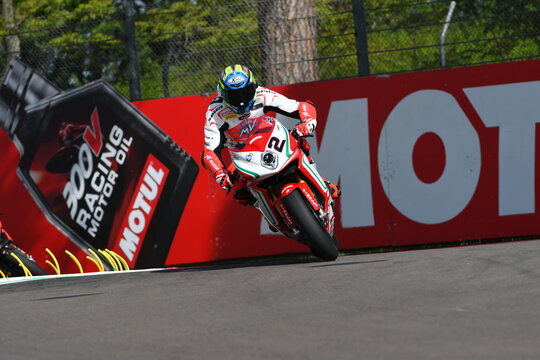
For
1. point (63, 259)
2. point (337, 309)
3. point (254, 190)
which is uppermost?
point (337, 309)

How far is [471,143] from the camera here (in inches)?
356

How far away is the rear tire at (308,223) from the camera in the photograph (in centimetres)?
686

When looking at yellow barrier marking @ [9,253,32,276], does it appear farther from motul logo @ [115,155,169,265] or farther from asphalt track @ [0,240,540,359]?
asphalt track @ [0,240,540,359]

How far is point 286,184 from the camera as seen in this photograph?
7.04m

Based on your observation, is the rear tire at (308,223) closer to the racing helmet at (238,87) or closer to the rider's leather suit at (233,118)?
the rider's leather suit at (233,118)

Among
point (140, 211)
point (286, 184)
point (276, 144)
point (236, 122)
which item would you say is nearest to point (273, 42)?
point (140, 211)

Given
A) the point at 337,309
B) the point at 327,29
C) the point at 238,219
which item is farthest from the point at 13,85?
the point at 337,309

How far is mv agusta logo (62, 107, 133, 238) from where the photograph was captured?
377 inches

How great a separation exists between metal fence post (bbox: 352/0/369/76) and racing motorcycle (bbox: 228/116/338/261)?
240 centimetres

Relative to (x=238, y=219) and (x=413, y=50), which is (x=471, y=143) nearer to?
(x=413, y=50)

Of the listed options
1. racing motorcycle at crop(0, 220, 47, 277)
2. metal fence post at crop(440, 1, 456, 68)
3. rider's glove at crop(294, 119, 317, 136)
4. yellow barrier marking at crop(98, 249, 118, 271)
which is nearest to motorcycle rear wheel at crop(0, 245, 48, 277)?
racing motorcycle at crop(0, 220, 47, 277)

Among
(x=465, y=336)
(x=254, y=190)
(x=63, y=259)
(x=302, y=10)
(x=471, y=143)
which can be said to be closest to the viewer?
(x=465, y=336)

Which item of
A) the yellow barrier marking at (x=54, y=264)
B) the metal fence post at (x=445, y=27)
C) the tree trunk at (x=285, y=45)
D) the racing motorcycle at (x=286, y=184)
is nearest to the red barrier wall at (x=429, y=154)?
the metal fence post at (x=445, y=27)

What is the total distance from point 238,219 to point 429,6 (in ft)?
10.6
